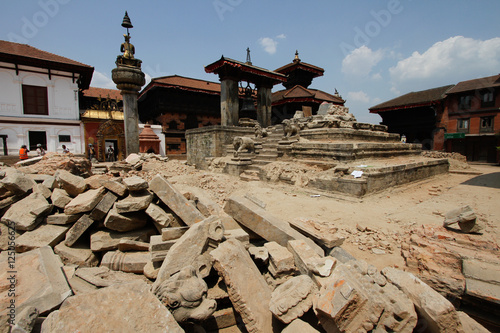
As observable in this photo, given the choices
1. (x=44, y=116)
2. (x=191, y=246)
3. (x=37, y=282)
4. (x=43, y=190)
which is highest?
(x=44, y=116)

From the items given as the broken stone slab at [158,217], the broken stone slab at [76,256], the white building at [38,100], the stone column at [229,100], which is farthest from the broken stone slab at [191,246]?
the white building at [38,100]

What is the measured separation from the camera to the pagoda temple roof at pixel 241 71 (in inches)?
460

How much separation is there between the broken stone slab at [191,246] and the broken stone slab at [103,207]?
1.41 meters

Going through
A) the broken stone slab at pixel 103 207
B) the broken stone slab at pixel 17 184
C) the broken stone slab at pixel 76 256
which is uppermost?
the broken stone slab at pixel 17 184

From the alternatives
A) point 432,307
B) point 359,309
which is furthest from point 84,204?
point 432,307

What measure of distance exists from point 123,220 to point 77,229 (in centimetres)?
67

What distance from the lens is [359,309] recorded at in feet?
5.70

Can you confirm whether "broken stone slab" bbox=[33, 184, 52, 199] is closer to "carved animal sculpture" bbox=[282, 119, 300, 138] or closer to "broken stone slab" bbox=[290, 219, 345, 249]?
"broken stone slab" bbox=[290, 219, 345, 249]

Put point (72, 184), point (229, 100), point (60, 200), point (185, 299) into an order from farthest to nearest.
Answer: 1. point (229, 100)
2. point (72, 184)
3. point (60, 200)
4. point (185, 299)

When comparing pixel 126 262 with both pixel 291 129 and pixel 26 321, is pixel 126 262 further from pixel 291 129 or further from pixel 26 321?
pixel 291 129

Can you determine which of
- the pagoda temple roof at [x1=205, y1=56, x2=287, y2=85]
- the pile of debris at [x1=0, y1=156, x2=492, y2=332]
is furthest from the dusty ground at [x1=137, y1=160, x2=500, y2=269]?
the pagoda temple roof at [x1=205, y1=56, x2=287, y2=85]

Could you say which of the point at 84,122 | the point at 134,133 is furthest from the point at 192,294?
the point at 84,122

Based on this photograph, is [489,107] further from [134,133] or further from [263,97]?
[134,133]

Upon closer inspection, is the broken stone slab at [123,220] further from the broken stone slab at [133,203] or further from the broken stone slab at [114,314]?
the broken stone slab at [114,314]
